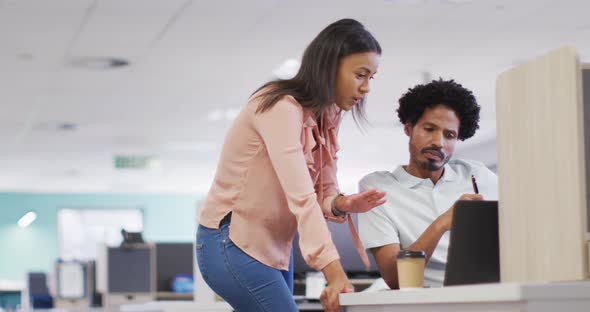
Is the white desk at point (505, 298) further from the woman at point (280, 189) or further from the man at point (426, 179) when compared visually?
the man at point (426, 179)

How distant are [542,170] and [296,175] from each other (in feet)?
1.76

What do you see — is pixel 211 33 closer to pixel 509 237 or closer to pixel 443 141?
pixel 443 141

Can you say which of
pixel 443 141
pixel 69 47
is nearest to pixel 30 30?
pixel 69 47

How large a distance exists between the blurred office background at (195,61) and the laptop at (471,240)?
14.1ft

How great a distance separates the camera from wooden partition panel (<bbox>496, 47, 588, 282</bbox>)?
55.2 inches

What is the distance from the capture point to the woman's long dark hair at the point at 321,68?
6.44ft

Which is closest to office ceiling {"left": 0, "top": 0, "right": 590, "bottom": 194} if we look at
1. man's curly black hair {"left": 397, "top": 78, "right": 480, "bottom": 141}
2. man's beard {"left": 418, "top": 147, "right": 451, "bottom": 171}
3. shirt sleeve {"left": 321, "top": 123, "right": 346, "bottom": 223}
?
man's curly black hair {"left": 397, "top": 78, "right": 480, "bottom": 141}

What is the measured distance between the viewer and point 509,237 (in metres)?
1.59

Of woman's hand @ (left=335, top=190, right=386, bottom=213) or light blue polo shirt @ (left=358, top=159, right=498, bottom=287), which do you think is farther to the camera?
light blue polo shirt @ (left=358, top=159, right=498, bottom=287)

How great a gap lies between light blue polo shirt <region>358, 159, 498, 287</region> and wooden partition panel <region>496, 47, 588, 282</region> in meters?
0.75

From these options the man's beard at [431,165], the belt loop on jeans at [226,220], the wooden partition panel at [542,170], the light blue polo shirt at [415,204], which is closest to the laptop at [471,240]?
the wooden partition panel at [542,170]

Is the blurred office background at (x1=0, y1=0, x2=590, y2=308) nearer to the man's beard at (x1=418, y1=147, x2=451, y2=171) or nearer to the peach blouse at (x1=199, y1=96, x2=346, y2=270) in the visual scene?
the man's beard at (x1=418, y1=147, x2=451, y2=171)

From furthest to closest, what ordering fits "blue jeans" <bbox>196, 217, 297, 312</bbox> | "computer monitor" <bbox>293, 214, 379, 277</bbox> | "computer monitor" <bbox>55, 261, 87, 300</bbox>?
"computer monitor" <bbox>55, 261, 87, 300</bbox> < "computer monitor" <bbox>293, 214, 379, 277</bbox> < "blue jeans" <bbox>196, 217, 297, 312</bbox>

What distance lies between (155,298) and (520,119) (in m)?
5.57
